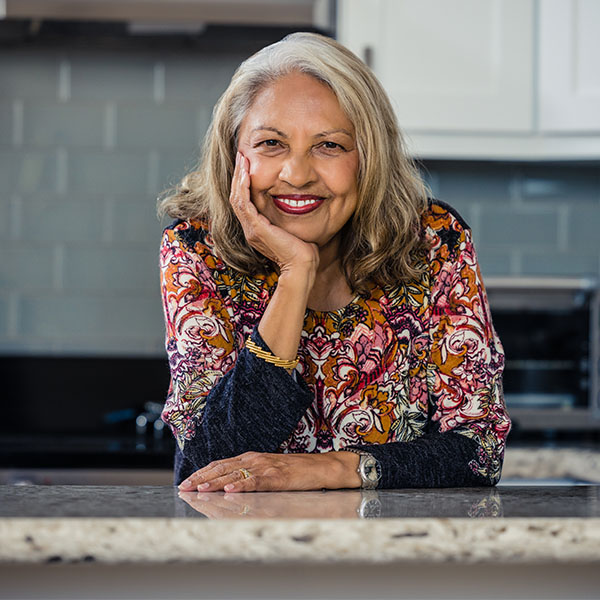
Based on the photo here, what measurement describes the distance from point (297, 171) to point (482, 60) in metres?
1.33

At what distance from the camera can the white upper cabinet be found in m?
2.41

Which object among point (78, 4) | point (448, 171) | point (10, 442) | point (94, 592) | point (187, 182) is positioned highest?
point (78, 4)

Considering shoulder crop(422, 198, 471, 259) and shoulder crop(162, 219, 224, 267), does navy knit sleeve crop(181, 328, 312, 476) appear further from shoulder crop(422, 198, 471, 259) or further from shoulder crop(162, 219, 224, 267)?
shoulder crop(422, 198, 471, 259)

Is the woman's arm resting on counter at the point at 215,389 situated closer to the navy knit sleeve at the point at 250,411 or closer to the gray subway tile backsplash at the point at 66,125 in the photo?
the navy knit sleeve at the point at 250,411

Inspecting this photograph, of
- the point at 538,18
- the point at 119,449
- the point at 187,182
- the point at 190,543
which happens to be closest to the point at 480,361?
the point at 187,182

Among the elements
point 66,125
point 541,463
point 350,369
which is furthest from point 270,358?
point 66,125

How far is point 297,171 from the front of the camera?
128 cm

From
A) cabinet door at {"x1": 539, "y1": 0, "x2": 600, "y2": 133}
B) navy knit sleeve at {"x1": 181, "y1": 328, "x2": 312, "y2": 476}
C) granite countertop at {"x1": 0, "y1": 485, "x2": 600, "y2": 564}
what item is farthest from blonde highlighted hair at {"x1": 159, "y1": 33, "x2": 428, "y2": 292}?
cabinet door at {"x1": 539, "y1": 0, "x2": 600, "y2": 133}

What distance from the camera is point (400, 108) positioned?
95.3 inches

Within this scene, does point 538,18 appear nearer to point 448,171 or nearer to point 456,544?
point 448,171

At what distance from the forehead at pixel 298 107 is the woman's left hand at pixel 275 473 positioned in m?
0.50

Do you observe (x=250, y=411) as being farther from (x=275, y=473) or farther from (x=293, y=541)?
(x=293, y=541)

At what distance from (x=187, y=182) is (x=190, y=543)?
2.97 ft

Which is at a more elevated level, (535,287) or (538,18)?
(538,18)
